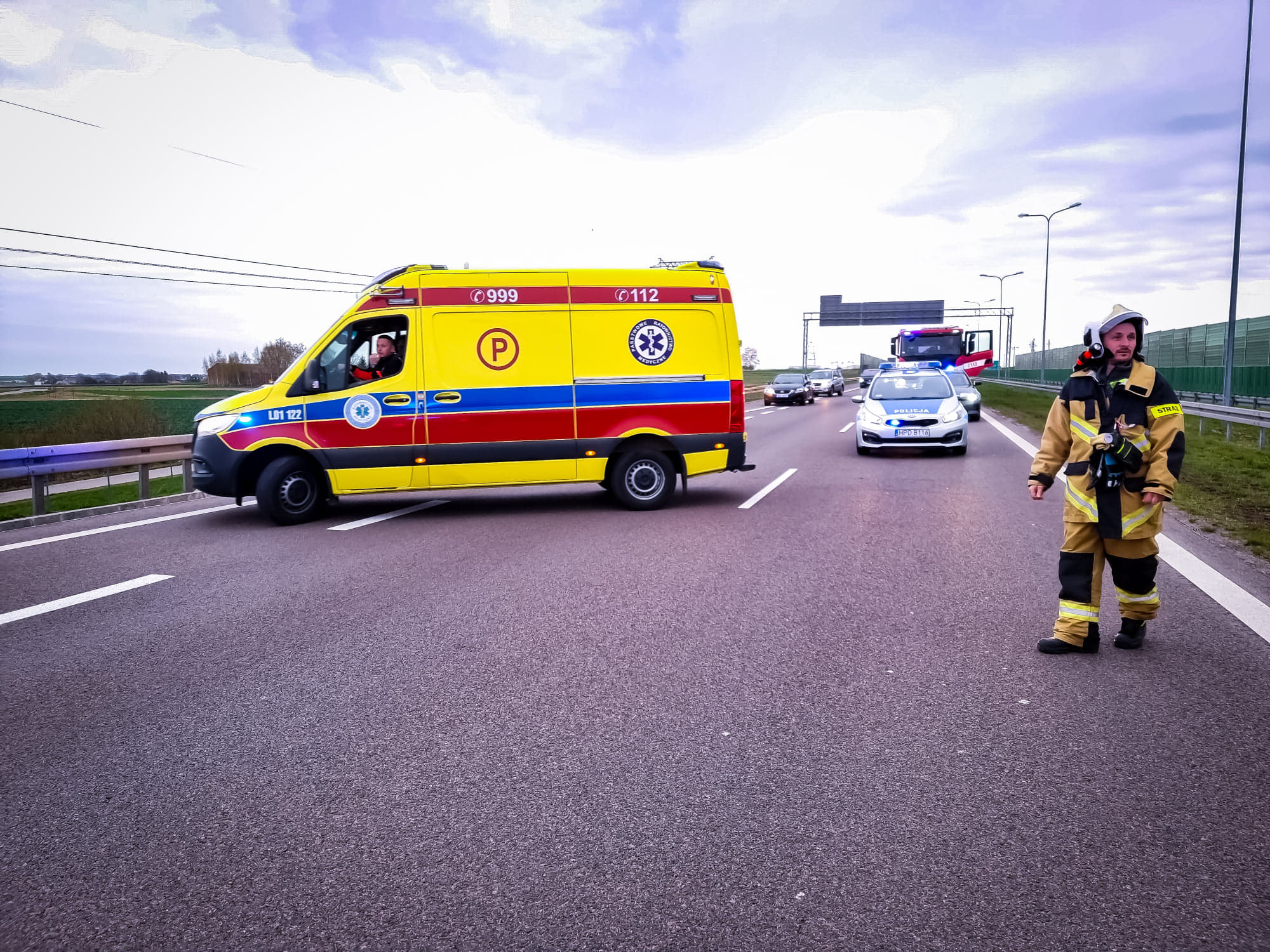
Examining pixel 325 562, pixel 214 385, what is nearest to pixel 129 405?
pixel 325 562

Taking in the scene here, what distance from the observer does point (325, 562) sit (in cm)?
773

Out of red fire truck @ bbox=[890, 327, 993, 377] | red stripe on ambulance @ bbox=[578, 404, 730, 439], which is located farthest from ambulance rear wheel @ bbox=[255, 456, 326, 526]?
red fire truck @ bbox=[890, 327, 993, 377]

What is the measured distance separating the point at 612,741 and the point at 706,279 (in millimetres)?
7731

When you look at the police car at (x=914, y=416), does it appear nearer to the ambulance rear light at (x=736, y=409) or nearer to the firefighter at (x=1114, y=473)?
the ambulance rear light at (x=736, y=409)

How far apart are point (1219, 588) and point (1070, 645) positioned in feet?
7.36

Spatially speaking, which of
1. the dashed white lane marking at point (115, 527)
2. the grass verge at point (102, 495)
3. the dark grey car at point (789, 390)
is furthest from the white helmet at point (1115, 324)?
the dark grey car at point (789, 390)

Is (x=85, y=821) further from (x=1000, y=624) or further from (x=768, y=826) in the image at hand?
(x=1000, y=624)

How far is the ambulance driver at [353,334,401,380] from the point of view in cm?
998

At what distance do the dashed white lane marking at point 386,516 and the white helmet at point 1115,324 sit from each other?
6.88 meters

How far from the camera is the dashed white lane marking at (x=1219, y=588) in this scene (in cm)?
562

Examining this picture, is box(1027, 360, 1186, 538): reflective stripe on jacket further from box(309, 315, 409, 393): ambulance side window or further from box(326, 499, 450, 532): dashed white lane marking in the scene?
box(309, 315, 409, 393): ambulance side window

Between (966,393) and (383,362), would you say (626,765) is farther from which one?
(966,393)

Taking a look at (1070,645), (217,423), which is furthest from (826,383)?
(1070,645)

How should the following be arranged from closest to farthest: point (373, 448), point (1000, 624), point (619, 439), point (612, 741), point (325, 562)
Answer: point (612, 741), point (1000, 624), point (325, 562), point (373, 448), point (619, 439)
